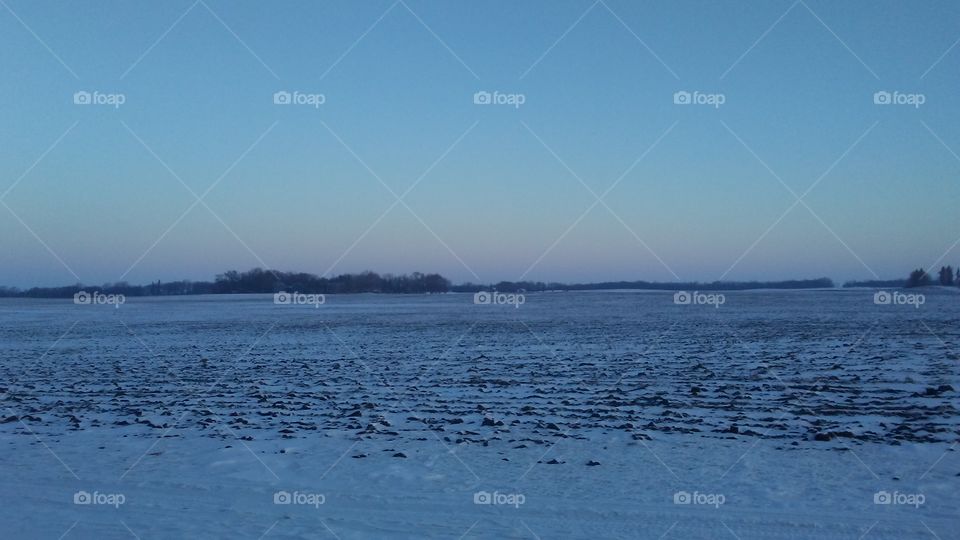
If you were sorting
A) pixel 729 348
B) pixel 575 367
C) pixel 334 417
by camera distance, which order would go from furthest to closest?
pixel 729 348, pixel 575 367, pixel 334 417

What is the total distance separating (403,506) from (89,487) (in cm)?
412

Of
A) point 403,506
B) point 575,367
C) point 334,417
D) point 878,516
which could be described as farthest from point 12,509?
point 575,367

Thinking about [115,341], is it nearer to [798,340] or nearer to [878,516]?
[798,340]

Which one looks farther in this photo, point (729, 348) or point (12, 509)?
point (729, 348)

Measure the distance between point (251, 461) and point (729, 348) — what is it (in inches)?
742

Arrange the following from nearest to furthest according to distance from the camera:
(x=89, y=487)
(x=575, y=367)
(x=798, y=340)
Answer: (x=89, y=487)
(x=575, y=367)
(x=798, y=340)

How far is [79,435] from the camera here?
1309cm

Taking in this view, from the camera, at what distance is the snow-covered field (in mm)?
8391

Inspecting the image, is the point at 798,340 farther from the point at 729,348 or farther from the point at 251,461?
the point at 251,461

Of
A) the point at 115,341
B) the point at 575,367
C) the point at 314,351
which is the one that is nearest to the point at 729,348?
the point at 575,367

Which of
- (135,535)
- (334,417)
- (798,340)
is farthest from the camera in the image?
(798,340)

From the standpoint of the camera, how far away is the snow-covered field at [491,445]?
8391mm

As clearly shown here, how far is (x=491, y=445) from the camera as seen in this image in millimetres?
11805

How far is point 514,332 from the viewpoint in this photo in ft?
114
